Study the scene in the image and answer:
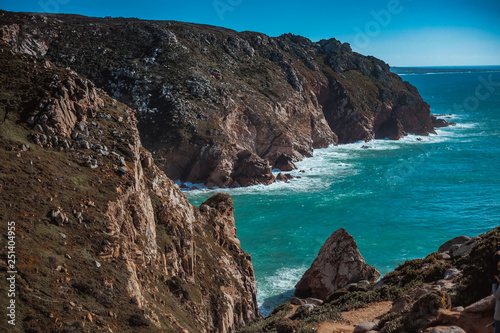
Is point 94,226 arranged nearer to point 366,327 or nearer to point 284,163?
point 366,327

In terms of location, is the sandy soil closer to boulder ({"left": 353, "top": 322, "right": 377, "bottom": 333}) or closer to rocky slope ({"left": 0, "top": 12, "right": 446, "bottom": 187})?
boulder ({"left": 353, "top": 322, "right": 377, "bottom": 333})

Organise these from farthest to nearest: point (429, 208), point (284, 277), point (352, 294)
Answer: point (429, 208) < point (284, 277) < point (352, 294)

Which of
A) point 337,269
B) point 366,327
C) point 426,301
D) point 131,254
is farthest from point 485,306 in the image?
point 337,269

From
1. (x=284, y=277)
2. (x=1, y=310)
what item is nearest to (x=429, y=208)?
(x=284, y=277)

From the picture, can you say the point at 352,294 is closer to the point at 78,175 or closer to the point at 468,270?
the point at 468,270

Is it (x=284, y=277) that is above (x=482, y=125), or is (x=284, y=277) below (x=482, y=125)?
below

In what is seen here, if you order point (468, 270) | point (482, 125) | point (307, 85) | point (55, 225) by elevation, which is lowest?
point (468, 270)

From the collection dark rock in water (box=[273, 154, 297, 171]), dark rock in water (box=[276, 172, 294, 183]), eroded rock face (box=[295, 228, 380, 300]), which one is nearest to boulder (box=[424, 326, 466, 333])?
eroded rock face (box=[295, 228, 380, 300])
